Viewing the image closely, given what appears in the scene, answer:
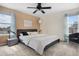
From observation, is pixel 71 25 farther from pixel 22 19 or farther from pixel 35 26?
pixel 22 19

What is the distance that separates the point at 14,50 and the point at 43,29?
0.69m

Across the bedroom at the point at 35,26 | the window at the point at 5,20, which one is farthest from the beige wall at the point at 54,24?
the window at the point at 5,20

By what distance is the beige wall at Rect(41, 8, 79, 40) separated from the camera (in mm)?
1774

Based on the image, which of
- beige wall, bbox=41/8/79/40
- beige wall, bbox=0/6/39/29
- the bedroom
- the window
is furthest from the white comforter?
the window

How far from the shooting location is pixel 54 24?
1.83 m

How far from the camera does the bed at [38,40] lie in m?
1.67

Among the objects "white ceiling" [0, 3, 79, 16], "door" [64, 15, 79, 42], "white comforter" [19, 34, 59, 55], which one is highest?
"white ceiling" [0, 3, 79, 16]

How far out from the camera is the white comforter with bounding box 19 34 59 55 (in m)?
1.67

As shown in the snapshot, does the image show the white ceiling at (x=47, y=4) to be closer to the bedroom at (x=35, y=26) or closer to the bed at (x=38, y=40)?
the bedroom at (x=35, y=26)

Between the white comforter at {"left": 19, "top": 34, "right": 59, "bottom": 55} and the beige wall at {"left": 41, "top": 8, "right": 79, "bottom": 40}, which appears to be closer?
the white comforter at {"left": 19, "top": 34, "right": 59, "bottom": 55}

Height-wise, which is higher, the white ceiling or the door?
the white ceiling

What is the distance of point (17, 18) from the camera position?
5.65ft

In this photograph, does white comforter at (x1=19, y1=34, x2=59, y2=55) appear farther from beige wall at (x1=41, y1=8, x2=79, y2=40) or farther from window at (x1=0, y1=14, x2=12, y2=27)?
window at (x1=0, y1=14, x2=12, y2=27)

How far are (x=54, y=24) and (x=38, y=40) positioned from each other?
47cm
